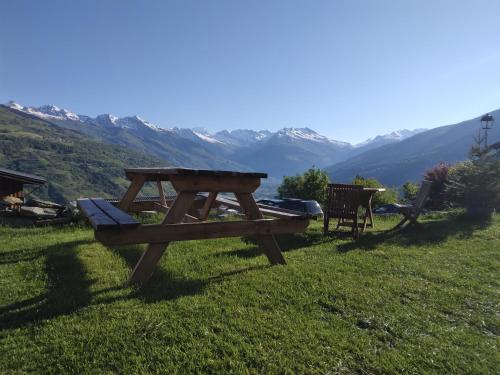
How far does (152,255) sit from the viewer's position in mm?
4879

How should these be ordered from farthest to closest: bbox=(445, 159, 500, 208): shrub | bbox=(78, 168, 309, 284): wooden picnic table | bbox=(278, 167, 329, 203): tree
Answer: bbox=(278, 167, 329, 203): tree, bbox=(445, 159, 500, 208): shrub, bbox=(78, 168, 309, 284): wooden picnic table

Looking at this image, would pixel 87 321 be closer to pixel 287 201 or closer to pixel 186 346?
pixel 186 346

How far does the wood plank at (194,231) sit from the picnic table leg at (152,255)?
0.37 feet

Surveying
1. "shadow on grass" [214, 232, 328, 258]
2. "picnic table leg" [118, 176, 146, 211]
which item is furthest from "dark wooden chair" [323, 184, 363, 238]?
"picnic table leg" [118, 176, 146, 211]

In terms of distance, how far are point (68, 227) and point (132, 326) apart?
772 cm

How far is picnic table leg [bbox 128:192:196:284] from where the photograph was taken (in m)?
4.87

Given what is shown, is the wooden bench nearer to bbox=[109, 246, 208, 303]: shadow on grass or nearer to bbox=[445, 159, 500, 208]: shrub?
bbox=[109, 246, 208, 303]: shadow on grass

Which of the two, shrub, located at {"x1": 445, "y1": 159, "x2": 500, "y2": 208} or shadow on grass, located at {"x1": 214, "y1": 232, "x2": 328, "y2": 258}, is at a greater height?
shrub, located at {"x1": 445, "y1": 159, "x2": 500, "y2": 208}

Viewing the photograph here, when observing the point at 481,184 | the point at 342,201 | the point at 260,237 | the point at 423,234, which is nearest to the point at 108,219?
the point at 260,237

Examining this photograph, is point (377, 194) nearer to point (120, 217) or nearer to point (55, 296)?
point (120, 217)

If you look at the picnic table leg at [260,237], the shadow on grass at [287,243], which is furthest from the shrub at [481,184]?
the picnic table leg at [260,237]

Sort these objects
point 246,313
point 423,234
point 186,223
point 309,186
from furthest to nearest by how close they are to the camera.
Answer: point 309,186 → point 423,234 → point 186,223 → point 246,313

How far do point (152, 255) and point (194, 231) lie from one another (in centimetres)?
66

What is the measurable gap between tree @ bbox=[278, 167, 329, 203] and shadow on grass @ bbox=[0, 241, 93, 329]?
2357cm
